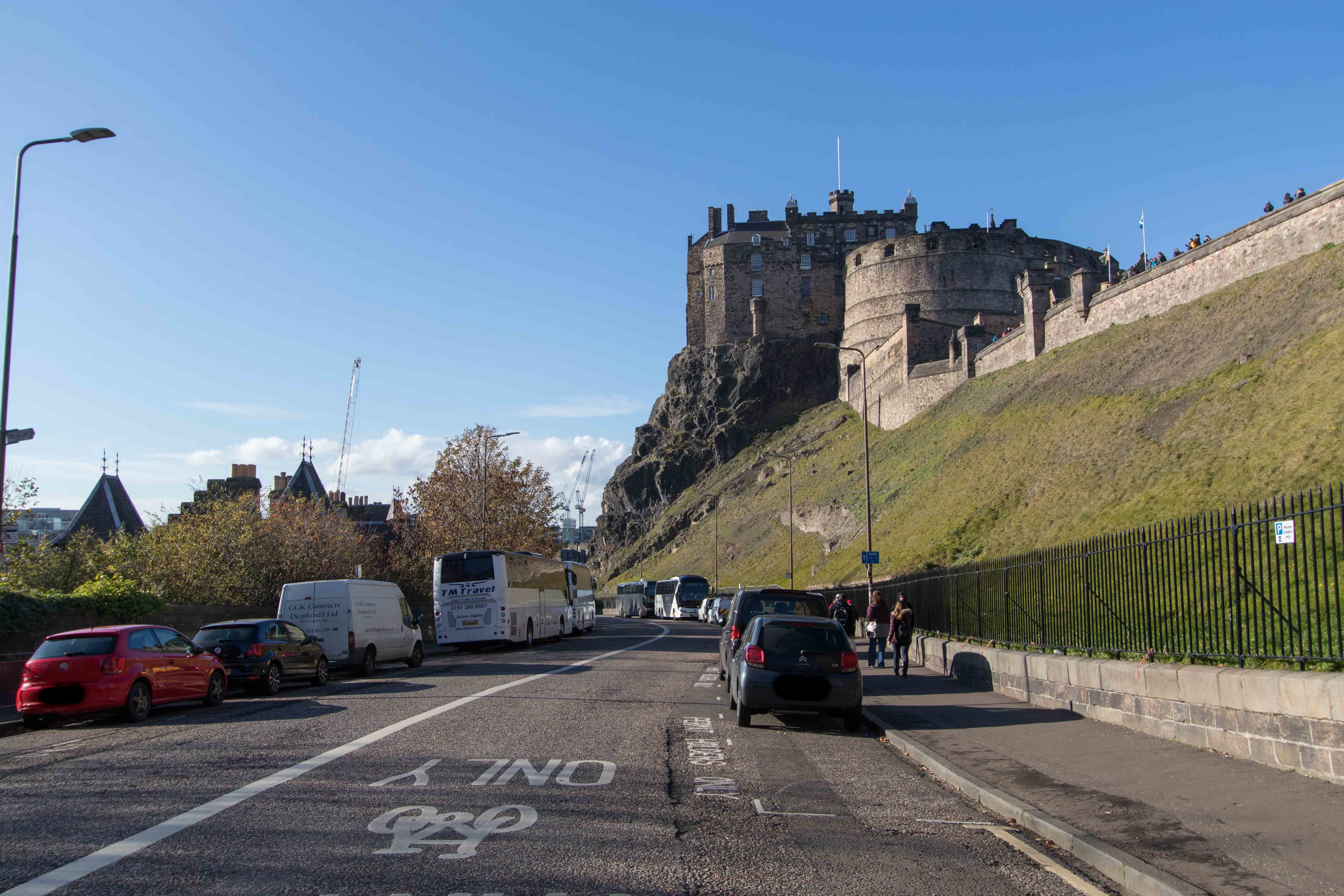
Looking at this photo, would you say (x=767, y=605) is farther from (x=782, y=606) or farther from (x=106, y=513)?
(x=106, y=513)

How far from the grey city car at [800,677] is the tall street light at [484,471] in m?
32.0

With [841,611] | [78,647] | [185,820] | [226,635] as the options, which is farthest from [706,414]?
[185,820]

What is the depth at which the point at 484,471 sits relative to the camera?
53.8 m

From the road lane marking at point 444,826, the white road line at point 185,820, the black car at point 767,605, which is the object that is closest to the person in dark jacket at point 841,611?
the black car at point 767,605

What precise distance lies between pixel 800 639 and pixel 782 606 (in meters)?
6.04

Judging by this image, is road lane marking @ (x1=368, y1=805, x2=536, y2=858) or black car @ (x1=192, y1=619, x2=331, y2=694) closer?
road lane marking @ (x1=368, y1=805, x2=536, y2=858)

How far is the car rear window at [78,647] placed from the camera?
49.1ft

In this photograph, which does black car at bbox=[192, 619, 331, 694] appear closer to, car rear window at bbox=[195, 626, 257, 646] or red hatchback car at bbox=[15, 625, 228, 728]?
car rear window at bbox=[195, 626, 257, 646]

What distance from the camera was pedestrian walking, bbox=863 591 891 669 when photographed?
23.6 meters

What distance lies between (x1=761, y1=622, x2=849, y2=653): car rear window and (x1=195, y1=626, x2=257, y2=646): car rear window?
10.4 metres

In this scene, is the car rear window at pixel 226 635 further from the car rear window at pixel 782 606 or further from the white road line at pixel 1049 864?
the white road line at pixel 1049 864

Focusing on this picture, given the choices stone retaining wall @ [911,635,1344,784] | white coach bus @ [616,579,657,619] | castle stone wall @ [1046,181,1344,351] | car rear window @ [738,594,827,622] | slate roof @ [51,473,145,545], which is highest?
castle stone wall @ [1046,181,1344,351]

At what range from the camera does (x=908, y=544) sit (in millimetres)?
45844

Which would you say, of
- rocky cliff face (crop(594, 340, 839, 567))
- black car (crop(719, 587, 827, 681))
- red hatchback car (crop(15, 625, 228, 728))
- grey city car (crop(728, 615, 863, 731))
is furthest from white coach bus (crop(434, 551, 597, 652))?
rocky cliff face (crop(594, 340, 839, 567))
